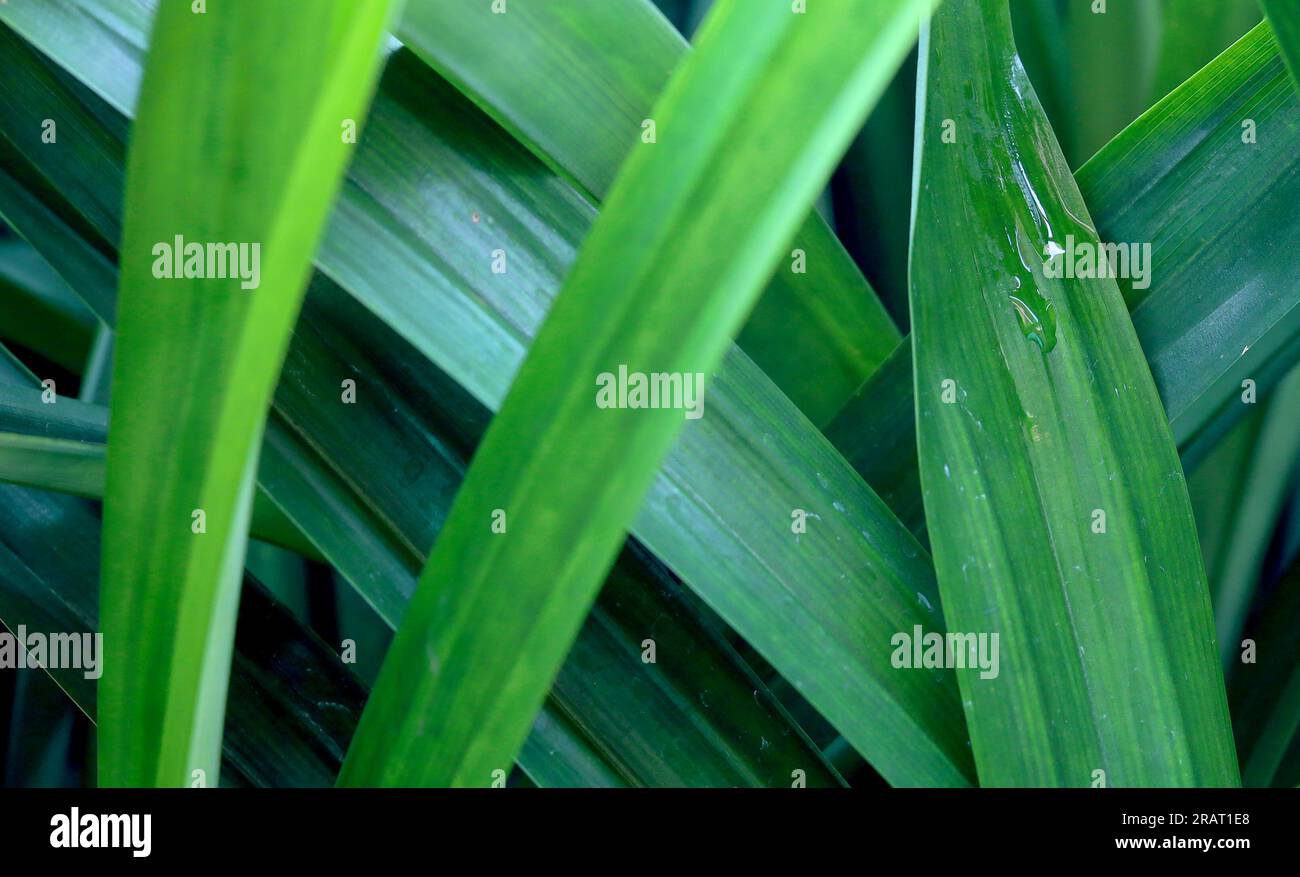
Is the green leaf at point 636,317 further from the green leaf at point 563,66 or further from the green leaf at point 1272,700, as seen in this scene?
the green leaf at point 1272,700

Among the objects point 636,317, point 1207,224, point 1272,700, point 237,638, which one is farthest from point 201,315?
point 1272,700

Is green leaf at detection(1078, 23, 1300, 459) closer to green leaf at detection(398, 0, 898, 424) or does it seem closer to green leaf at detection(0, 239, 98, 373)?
green leaf at detection(398, 0, 898, 424)

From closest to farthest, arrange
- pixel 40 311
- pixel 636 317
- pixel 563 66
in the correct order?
pixel 636 317
pixel 563 66
pixel 40 311

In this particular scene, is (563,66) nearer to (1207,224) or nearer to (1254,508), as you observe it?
(1207,224)

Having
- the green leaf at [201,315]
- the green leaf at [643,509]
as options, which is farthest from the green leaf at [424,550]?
the green leaf at [201,315]

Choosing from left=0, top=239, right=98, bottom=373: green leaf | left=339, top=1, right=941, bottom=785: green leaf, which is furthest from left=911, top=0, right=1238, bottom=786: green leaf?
left=0, top=239, right=98, bottom=373: green leaf

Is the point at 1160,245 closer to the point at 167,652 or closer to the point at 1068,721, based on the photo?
the point at 1068,721
